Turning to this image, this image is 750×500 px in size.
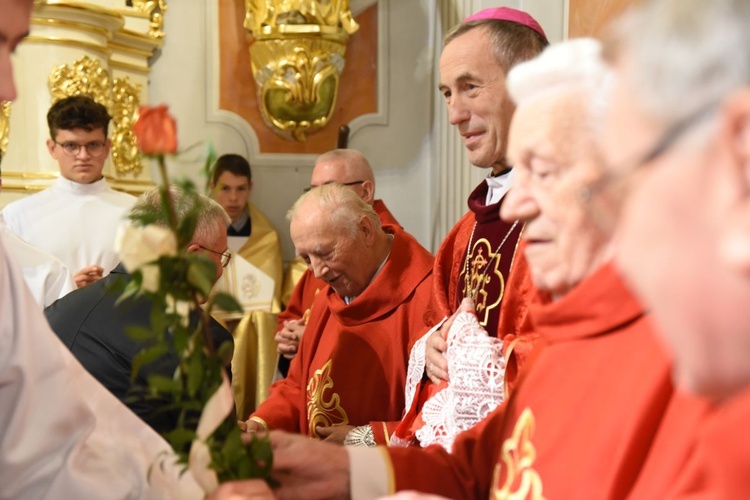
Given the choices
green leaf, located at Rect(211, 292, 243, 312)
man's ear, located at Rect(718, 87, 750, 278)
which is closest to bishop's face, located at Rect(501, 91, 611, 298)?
green leaf, located at Rect(211, 292, 243, 312)

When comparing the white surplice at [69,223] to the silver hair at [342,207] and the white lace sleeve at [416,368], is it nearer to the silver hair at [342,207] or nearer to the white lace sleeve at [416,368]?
the silver hair at [342,207]

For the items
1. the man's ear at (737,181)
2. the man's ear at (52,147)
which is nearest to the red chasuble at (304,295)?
the man's ear at (52,147)

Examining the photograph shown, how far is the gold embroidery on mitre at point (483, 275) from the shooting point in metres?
3.14

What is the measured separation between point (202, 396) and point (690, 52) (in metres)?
1.03

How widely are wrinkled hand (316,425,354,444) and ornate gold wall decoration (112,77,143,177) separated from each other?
11.8 feet

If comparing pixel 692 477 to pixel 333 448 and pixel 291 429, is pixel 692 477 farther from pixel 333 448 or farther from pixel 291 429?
pixel 291 429

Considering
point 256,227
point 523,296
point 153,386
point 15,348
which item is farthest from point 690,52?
point 256,227

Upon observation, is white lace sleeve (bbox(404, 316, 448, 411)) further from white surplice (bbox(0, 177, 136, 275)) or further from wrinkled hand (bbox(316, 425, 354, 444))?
white surplice (bbox(0, 177, 136, 275))

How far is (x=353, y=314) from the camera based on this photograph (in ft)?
13.3

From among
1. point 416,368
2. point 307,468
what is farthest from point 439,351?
point 307,468

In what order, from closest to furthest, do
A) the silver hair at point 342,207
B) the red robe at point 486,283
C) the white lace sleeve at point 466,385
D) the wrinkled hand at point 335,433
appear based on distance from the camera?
1. the white lace sleeve at point 466,385
2. the red robe at point 486,283
3. the wrinkled hand at point 335,433
4. the silver hair at point 342,207

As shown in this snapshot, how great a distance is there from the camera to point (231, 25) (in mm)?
7145

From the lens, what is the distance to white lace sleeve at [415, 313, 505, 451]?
99.3 inches

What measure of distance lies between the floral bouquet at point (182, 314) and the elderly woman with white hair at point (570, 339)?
0.24 metres
